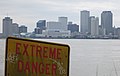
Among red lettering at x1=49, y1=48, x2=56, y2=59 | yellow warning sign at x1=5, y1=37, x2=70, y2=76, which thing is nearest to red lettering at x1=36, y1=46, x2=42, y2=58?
yellow warning sign at x1=5, y1=37, x2=70, y2=76

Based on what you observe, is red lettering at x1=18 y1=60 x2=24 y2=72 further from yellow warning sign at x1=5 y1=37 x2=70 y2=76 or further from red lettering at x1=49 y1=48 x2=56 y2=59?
red lettering at x1=49 y1=48 x2=56 y2=59

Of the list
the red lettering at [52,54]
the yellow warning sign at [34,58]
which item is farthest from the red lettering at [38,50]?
the red lettering at [52,54]

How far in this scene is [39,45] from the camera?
3.62m

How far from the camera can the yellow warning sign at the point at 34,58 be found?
140 inches

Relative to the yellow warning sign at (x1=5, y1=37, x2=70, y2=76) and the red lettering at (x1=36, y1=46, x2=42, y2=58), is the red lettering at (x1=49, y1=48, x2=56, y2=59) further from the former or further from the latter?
the red lettering at (x1=36, y1=46, x2=42, y2=58)

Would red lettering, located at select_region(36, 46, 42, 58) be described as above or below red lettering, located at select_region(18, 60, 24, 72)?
above

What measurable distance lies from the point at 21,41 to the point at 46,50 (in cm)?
27

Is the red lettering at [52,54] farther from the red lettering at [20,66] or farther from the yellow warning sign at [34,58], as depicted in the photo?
the red lettering at [20,66]

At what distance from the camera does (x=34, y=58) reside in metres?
3.61

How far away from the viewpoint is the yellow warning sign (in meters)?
3.56

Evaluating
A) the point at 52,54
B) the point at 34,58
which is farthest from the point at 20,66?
the point at 52,54

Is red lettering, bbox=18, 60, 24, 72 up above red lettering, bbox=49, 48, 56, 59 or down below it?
below

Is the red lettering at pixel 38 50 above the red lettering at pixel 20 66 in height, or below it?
above

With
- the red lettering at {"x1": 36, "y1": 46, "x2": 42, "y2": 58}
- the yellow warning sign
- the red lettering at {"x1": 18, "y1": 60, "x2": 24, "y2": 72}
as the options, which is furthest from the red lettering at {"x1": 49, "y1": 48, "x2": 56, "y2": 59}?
the red lettering at {"x1": 18, "y1": 60, "x2": 24, "y2": 72}
